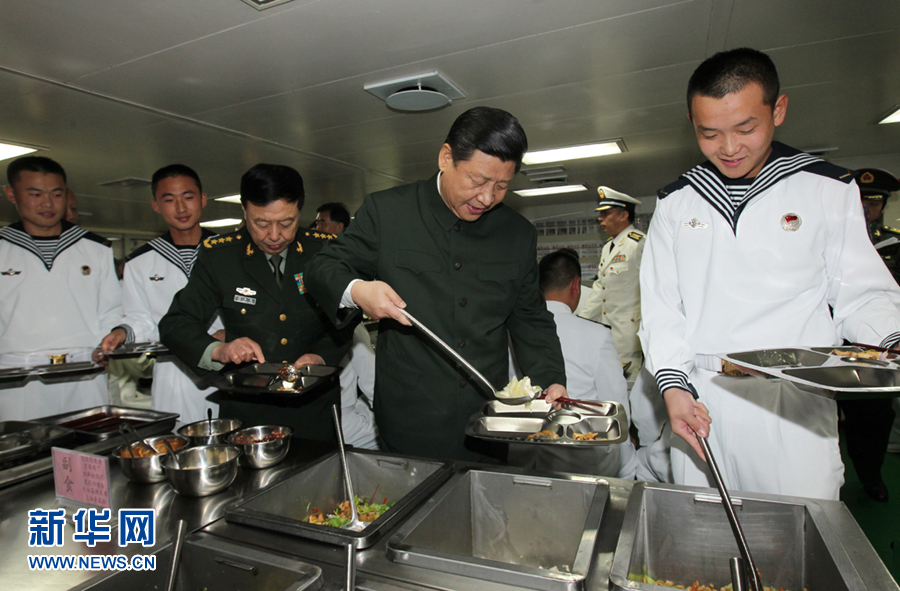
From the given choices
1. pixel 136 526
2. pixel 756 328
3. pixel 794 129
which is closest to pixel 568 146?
pixel 794 129

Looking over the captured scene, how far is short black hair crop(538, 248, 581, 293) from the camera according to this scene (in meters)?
2.74

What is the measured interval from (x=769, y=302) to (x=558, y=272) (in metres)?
1.42

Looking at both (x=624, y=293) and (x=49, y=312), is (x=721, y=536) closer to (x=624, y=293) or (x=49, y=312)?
(x=49, y=312)

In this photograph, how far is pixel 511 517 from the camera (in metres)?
1.36

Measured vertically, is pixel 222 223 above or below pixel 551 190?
below

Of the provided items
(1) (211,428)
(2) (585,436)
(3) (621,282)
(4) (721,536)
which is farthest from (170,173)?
(3) (621,282)

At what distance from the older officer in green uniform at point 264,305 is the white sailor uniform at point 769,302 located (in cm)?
134

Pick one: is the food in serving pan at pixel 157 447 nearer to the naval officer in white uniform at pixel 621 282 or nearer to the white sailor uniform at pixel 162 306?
the white sailor uniform at pixel 162 306

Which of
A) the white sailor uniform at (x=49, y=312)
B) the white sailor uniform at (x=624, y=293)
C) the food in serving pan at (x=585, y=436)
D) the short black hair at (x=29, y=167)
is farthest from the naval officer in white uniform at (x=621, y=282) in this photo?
the short black hair at (x=29, y=167)

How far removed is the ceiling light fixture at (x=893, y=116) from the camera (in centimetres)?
425

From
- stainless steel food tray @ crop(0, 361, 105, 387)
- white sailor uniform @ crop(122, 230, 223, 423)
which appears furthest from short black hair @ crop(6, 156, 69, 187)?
stainless steel food tray @ crop(0, 361, 105, 387)

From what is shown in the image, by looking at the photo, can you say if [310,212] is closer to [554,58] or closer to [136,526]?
[554,58]

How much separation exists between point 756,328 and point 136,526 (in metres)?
1.63

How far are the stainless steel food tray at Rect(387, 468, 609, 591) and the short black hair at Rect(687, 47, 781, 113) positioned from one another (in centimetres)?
105
